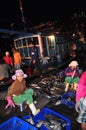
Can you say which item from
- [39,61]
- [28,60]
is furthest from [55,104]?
[28,60]

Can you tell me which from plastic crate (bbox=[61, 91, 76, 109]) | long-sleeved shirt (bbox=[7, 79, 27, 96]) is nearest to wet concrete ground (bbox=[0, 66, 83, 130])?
plastic crate (bbox=[61, 91, 76, 109])

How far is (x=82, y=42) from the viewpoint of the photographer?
31141 millimetres

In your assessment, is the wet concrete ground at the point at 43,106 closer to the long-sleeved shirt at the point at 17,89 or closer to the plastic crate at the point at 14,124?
the long-sleeved shirt at the point at 17,89

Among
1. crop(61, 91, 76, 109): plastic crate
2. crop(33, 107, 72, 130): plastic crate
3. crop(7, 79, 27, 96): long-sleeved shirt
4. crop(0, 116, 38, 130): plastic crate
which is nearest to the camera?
crop(0, 116, 38, 130): plastic crate

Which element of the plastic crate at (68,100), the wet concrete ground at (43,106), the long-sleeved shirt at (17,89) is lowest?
the wet concrete ground at (43,106)

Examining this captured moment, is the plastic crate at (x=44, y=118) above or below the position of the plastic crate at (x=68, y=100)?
above

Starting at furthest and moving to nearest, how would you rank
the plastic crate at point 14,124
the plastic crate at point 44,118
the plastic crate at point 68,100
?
the plastic crate at point 68,100 → the plastic crate at point 44,118 → the plastic crate at point 14,124

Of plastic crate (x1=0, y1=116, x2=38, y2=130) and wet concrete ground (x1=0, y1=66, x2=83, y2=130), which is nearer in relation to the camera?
plastic crate (x1=0, y1=116, x2=38, y2=130)

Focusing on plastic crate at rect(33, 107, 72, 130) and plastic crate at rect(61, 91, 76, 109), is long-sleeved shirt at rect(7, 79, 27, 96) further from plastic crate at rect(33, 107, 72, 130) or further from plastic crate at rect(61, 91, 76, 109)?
plastic crate at rect(61, 91, 76, 109)

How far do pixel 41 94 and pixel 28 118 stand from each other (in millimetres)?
3267

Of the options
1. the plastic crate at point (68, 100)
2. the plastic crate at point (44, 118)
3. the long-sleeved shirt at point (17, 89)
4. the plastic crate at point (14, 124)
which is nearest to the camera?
the plastic crate at point (14, 124)

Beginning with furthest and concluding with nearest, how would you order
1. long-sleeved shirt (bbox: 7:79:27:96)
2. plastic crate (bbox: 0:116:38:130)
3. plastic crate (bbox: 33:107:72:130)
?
long-sleeved shirt (bbox: 7:79:27:96), plastic crate (bbox: 33:107:72:130), plastic crate (bbox: 0:116:38:130)

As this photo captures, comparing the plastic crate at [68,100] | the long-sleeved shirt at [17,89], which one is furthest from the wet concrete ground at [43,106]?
the long-sleeved shirt at [17,89]

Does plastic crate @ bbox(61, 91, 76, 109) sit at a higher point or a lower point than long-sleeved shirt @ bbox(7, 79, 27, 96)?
lower
